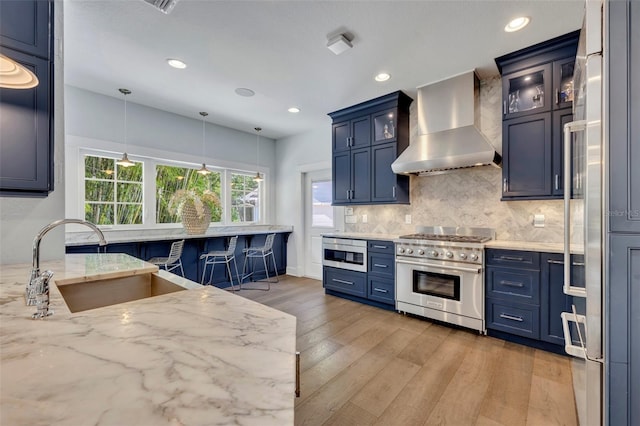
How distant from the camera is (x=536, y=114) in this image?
2.71m

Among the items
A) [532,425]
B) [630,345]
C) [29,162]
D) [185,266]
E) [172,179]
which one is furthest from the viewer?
[172,179]

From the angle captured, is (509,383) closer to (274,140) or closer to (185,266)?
(185,266)

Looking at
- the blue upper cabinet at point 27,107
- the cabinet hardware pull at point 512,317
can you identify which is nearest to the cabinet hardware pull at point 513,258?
the cabinet hardware pull at point 512,317

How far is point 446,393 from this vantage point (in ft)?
6.30

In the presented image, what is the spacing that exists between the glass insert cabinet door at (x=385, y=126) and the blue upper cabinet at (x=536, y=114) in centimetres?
123

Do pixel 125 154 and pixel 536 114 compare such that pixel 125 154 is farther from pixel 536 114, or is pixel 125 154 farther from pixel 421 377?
pixel 536 114

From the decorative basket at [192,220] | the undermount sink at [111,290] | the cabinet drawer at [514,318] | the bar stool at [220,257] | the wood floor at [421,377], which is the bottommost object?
the wood floor at [421,377]

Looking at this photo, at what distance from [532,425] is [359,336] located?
56.3 inches

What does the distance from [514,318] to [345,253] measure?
6.75 ft

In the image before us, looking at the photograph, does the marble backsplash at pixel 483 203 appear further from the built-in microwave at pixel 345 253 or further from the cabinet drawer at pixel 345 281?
the cabinet drawer at pixel 345 281

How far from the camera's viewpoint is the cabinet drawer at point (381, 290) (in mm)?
3467

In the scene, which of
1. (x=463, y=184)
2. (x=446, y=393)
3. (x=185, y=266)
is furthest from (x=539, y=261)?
(x=185, y=266)

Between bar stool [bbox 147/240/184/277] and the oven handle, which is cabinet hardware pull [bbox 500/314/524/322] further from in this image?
bar stool [bbox 147/240/184/277]

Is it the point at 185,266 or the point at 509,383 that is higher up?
the point at 185,266
